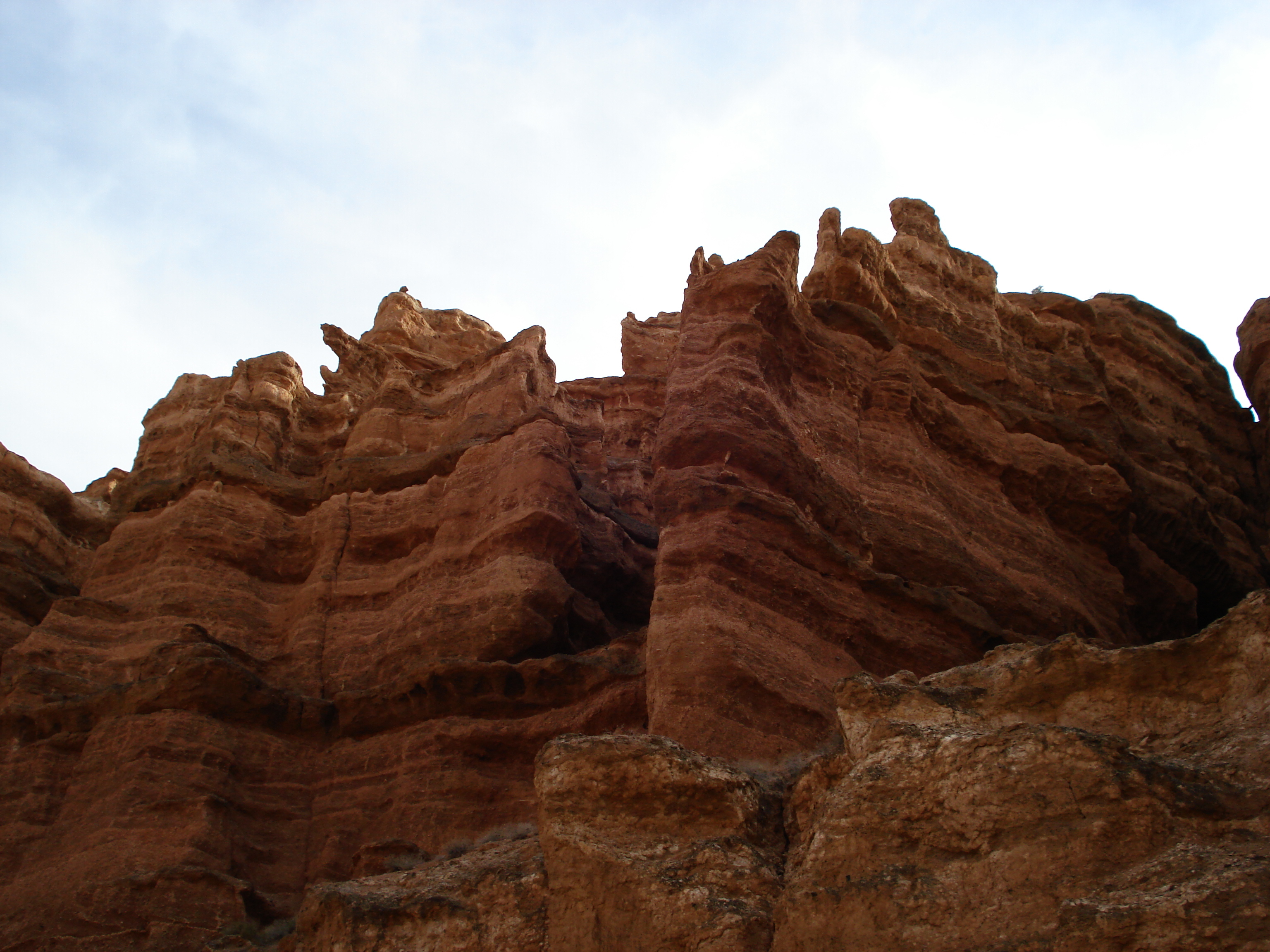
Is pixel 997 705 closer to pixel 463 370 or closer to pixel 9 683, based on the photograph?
pixel 9 683

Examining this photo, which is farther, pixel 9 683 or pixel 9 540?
pixel 9 540

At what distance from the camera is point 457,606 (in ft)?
64.3

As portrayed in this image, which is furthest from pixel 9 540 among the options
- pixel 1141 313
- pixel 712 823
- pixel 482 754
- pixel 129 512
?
pixel 1141 313

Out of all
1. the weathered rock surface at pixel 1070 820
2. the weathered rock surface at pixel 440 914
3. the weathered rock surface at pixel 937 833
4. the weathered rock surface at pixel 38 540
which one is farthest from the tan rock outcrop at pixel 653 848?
the weathered rock surface at pixel 38 540

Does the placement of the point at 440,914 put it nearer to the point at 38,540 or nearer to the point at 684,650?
the point at 684,650

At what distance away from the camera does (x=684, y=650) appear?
15.6 metres

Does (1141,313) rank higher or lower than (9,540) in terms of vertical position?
higher

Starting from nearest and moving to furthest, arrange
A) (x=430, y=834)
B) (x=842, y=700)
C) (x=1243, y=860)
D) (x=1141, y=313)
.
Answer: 1. (x=1243, y=860)
2. (x=842, y=700)
3. (x=430, y=834)
4. (x=1141, y=313)

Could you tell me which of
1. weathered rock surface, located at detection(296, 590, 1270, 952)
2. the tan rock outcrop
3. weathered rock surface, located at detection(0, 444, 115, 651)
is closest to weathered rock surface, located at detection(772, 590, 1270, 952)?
weathered rock surface, located at detection(296, 590, 1270, 952)

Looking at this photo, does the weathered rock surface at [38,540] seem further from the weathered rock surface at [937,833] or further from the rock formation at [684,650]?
the weathered rock surface at [937,833]

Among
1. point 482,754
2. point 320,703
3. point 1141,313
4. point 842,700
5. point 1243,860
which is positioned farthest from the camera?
point 1141,313

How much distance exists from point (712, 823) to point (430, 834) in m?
6.78

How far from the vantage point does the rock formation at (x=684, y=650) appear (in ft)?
30.8

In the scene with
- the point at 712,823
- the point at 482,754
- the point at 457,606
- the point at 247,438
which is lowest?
the point at 712,823
